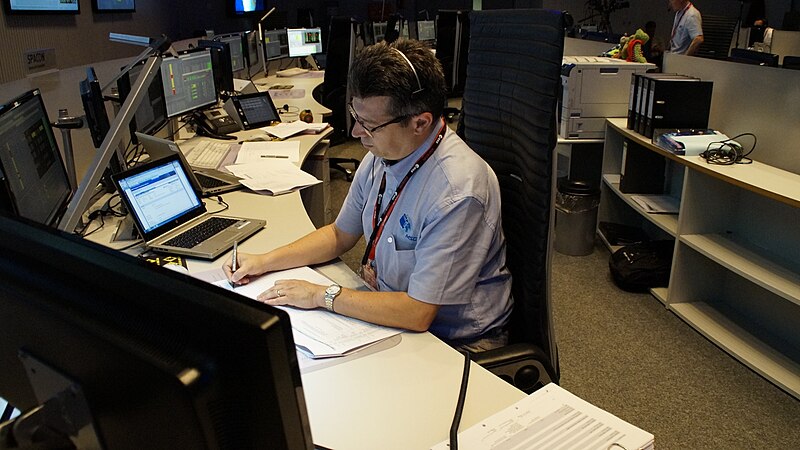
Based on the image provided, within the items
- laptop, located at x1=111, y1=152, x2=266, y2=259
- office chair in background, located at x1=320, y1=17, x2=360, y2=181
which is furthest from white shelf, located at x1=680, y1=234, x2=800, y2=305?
office chair in background, located at x1=320, y1=17, x2=360, y2=181

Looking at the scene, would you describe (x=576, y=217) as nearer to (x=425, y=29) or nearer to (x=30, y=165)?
(x=30, y=165)

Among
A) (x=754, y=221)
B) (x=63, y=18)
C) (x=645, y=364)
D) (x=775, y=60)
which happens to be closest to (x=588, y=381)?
(x=645, y=364)

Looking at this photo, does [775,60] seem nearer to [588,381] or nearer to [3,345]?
[588,381]

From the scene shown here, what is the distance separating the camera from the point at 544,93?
1398 millimetres

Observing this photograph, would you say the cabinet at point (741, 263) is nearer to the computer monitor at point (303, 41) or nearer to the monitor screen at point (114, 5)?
the monitor screen at point (114, 5)

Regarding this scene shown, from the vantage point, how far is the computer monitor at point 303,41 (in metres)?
6.29

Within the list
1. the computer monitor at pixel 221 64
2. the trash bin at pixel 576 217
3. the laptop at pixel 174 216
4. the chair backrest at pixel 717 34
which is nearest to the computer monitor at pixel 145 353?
the laptop at pixel 174 216

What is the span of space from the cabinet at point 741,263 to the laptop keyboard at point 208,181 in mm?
1948

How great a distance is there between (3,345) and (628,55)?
3996mm

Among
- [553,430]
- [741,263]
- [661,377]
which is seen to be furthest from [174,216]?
[741,263]

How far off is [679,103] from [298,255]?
2.24 metres

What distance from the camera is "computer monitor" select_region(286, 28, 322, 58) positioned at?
6292mm

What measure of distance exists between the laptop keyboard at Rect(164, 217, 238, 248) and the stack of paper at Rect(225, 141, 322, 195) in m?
0.39

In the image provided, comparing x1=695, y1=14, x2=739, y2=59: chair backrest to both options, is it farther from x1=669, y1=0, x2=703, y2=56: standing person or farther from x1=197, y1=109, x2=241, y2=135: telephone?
x1=197, y1=109, x2=241, y2=135: telephone
